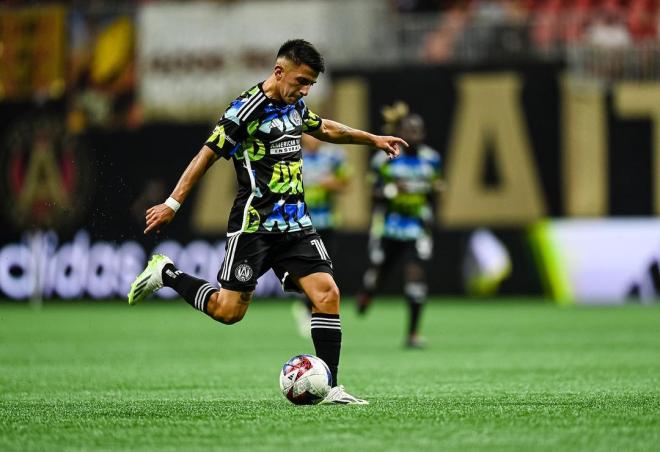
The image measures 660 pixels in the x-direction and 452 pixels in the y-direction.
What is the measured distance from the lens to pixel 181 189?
7773 mm

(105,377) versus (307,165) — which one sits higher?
(307,165)

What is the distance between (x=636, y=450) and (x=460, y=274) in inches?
651

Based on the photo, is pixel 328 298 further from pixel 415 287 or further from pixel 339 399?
pixel 415 287

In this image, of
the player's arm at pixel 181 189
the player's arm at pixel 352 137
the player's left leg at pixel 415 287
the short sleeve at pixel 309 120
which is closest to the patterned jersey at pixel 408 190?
the player's left leg at pixel 415 287

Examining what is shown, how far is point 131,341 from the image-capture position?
14992 mm

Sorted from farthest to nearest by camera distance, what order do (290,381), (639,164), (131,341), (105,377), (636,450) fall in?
(639,164) < (131,341) < (105,377) < (290,381) < (636,450)

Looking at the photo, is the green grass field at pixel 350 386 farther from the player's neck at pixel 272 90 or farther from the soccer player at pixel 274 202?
the player's neck at pixel 272 90

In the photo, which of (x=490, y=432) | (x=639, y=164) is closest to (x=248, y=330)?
(x=639, y=164)

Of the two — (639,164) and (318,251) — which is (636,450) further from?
(639,164)

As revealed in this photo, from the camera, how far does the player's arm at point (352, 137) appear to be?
841 cm

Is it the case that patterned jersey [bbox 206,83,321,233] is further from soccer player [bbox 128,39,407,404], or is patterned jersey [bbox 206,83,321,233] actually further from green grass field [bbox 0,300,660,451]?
green grass field [bbox 0,300,660,451]

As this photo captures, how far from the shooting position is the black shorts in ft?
26.5

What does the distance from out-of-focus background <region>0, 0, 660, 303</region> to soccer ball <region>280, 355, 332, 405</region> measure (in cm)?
1426

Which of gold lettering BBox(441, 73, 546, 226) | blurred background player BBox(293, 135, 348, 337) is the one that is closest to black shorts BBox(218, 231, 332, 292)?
blurred background player BBox(293, 135, 348, 337)
